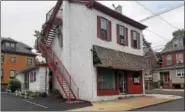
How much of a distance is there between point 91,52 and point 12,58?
2910cm

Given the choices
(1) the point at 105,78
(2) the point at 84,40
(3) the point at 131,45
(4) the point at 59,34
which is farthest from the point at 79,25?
(3) the point at 131,45

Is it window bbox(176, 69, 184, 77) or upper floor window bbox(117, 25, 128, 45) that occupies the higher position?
upper floor window bbox(117, 25, 128, 45)

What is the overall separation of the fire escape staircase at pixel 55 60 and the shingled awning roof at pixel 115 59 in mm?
2958

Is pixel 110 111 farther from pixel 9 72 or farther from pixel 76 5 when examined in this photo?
pixel 9 72

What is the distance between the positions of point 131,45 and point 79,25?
5923 millimetres

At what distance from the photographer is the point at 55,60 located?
20.0 metres

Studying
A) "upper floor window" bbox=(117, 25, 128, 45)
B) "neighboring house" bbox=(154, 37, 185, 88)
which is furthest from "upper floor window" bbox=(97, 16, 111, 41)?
"neighboring house" bbox=(154, 37, 185, 88)

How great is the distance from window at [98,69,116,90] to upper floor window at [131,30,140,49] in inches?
183

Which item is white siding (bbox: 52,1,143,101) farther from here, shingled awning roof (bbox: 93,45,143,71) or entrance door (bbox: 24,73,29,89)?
entrance door (bbox: 24,73,29,89)

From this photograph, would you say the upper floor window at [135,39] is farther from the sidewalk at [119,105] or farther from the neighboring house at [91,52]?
the sidewalk at [119,105]

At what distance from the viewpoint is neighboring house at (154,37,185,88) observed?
3721 centimetres

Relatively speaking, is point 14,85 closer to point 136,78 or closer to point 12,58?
point 136,78

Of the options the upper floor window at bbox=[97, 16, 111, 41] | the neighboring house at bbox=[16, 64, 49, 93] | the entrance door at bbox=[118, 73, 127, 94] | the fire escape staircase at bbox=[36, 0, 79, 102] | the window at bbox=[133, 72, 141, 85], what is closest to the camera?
the upper floor window at bbox=[97, 16, 111, 41]

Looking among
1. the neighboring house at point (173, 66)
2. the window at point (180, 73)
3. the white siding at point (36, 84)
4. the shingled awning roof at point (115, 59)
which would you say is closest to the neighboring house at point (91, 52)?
the shingled awning roof at point (115, 59)
